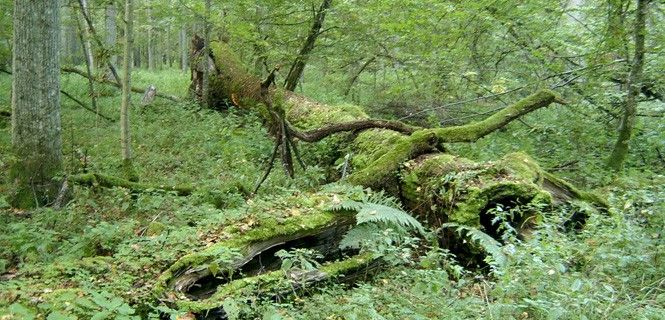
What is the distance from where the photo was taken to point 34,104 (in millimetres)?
7020

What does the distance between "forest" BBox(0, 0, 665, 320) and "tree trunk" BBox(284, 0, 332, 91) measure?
55mm

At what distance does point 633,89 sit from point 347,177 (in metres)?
4.45

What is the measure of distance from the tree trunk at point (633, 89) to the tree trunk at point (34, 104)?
8.22 meters

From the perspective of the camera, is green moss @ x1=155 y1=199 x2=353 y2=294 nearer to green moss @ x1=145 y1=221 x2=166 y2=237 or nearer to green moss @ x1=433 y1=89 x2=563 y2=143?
green moss @ x1=145 y1=221 x2=166 y2=237

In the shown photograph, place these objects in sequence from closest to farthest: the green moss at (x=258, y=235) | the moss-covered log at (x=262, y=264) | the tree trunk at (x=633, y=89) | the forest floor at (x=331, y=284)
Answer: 1. the forest floor at (x=331, y=284)
2. the moss-covered log at (x=262, y=264)
3. the green moss at (x=258, y=235)
4. the tree trunk at (x=633, y=89)

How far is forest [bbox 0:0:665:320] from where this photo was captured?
139 inches

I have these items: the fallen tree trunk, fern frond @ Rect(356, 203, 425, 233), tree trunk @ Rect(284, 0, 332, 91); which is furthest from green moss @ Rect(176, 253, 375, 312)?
tree trunk @ Rect(284, 0, 332, 91)

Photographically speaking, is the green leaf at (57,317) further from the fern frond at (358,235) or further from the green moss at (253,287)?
the fern frond at (358,235)

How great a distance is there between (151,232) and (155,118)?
26.1 ft

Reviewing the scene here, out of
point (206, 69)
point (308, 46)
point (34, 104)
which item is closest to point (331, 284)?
point (34, 104)

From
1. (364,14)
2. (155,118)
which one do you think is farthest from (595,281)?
(155,118)

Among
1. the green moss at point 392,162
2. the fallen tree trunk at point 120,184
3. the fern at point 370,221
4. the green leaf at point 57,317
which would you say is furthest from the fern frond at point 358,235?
the fallen tree trunk at point 120,184

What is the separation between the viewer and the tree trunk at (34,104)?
686 cm

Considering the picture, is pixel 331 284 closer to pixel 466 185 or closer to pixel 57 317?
pixel 466 185
